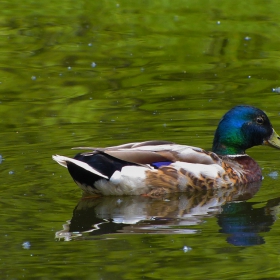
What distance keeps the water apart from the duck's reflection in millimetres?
20

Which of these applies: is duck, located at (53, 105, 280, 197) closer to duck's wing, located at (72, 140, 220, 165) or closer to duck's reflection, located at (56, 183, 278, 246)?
duck's wing, located at (72, 140, 220, 165)

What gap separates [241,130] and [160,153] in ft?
3.76

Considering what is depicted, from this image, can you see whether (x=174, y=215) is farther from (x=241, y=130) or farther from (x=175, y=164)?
(x=241, y=130)

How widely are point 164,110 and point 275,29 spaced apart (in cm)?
572

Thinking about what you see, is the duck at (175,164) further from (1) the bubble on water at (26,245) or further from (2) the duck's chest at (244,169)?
(1) the bubble on water at (26,245)

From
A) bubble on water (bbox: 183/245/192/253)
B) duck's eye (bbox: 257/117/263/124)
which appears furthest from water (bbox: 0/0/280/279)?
duck's eye (bbox: 257/117/263/124)

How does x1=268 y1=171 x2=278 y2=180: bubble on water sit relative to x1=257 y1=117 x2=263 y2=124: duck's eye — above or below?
below

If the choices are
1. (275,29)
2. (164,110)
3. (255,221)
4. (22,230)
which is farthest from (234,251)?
(275,29)

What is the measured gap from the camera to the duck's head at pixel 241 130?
998 cm

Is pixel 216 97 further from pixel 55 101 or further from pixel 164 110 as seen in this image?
pixel 55 101

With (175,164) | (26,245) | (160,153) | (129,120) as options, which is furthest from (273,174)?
(26,245)

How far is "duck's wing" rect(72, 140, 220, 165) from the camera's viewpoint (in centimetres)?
919

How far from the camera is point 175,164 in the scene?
936 cm

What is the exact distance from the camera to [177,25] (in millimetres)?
18047
